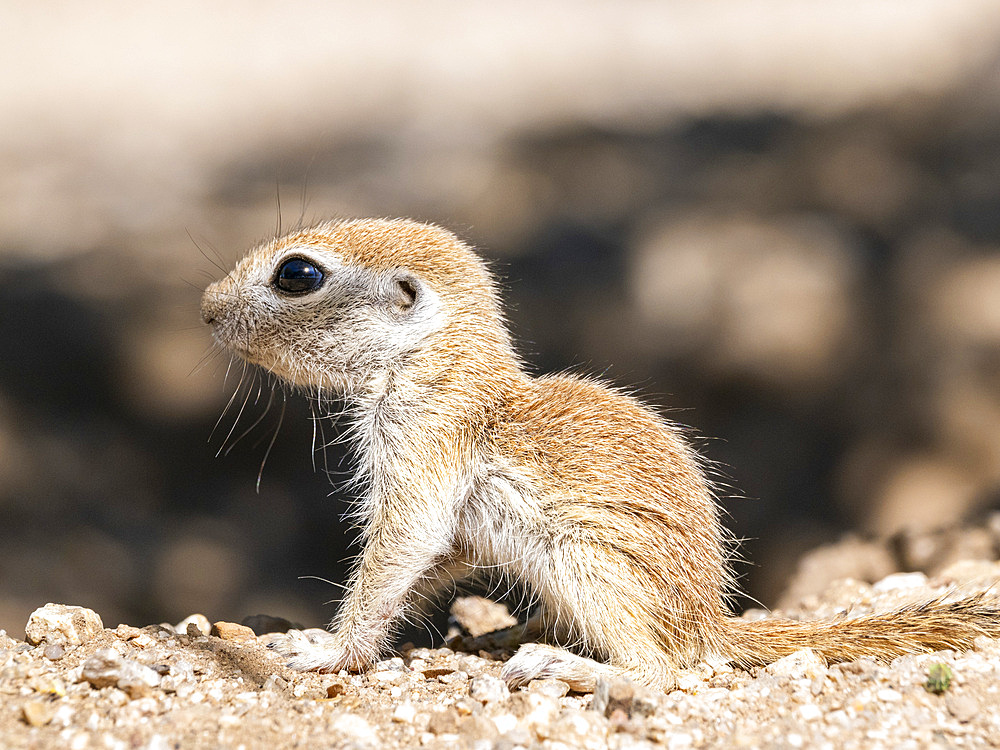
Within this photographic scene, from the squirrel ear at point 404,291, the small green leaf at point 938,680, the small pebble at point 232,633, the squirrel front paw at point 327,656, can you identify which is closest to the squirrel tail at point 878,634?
the small green leaf at point 938,680

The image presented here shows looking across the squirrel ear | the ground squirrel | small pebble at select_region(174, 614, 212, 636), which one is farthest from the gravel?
the squirrel ear

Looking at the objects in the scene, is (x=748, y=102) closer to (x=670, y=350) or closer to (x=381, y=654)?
(x=670, y=350)

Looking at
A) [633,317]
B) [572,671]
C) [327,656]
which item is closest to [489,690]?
[572,671]

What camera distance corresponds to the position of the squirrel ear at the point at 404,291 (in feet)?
9.32

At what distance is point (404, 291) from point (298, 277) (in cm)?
35

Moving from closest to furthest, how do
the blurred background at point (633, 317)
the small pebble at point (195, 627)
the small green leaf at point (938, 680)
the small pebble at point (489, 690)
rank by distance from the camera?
1. the small green leaf at point (938, 680)
2. the small pebble at point (489, 690)
3. the small pebble at point (195, 627)
4. the blurred background at point (633, 317)

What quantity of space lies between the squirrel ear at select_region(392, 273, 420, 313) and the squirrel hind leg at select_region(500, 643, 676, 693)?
1161 millimetres

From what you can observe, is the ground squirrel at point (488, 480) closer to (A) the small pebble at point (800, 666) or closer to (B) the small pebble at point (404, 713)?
(A) the small pebble at point (800, 666)

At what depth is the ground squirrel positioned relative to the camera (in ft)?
8.10

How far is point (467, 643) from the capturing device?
3.13m

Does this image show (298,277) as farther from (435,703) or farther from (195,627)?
(435,703)

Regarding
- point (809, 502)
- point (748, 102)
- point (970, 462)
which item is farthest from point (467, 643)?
point (748, 102)

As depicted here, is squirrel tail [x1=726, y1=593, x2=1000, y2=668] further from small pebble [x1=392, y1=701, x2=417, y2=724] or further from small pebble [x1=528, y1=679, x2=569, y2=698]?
small pebble [x1=392, y1=701, x2=417, y2=724]

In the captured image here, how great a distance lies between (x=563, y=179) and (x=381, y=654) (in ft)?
16.6
